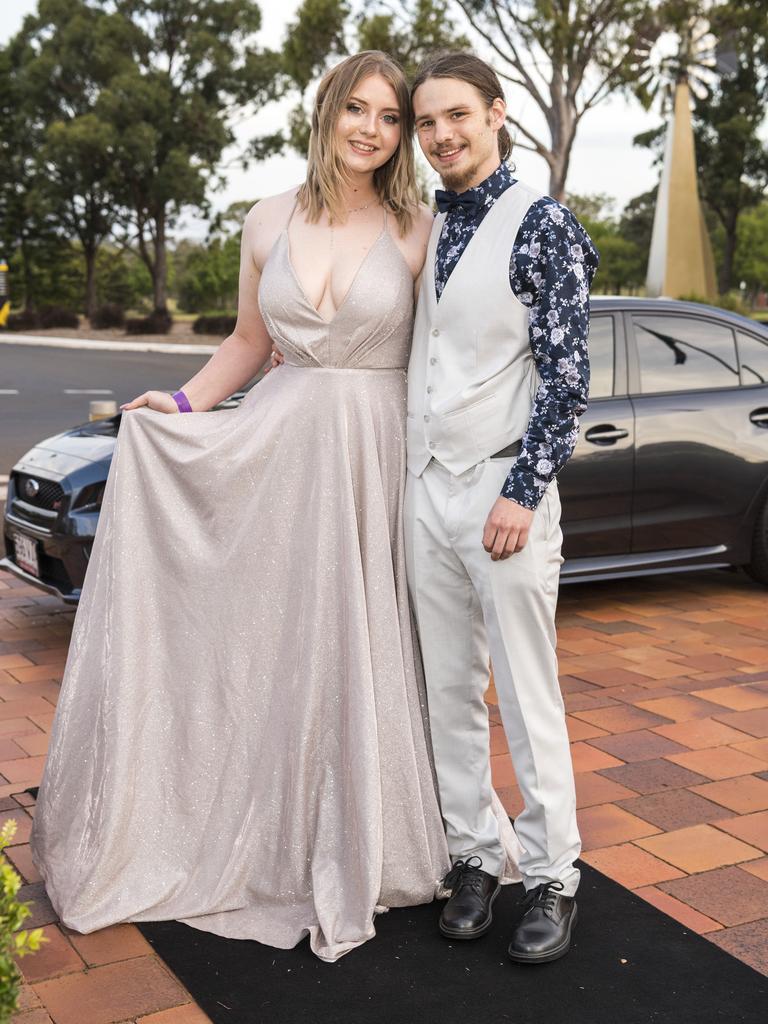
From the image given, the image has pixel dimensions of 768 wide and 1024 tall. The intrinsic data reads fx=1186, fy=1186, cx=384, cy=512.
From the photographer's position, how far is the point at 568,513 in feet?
17.6

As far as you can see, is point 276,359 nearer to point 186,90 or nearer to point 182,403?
point 182,403

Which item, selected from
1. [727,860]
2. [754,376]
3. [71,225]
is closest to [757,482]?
[754,376]

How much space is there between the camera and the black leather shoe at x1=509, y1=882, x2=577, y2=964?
266 centimetres

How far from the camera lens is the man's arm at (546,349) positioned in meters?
2.54

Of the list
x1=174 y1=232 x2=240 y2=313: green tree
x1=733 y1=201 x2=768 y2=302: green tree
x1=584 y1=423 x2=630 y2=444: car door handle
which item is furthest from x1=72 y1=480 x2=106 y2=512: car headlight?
x1=733 y1=201 x2=768 y2=302: green tree

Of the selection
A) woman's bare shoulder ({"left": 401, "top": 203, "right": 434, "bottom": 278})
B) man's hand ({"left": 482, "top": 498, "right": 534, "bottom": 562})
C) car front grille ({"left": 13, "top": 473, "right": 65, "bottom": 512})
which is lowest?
car front grille ({"left": 13, "top": 473, "right": 65, "bottom": 512})

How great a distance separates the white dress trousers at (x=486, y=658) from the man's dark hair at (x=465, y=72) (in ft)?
2.74

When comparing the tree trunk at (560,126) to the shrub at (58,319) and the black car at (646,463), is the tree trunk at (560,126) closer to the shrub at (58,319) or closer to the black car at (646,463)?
the shrub at (58,319)

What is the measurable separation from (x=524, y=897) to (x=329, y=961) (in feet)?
1.58

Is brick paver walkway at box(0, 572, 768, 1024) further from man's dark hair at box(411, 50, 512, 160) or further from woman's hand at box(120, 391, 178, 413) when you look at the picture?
man's dark hair at box(411, 50, 512, 160)

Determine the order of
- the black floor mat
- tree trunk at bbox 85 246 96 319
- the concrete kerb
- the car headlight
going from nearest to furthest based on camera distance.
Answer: the black floor mat, the car headlight, the concrete kerb, tree trunk at bbox 85 246 96 319

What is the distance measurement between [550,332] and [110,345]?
2666 cm

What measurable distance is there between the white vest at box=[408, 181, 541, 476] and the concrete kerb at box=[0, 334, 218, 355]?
22713 mm

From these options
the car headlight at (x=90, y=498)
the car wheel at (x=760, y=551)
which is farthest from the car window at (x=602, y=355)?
the car headlight at (x=90, y=498)
